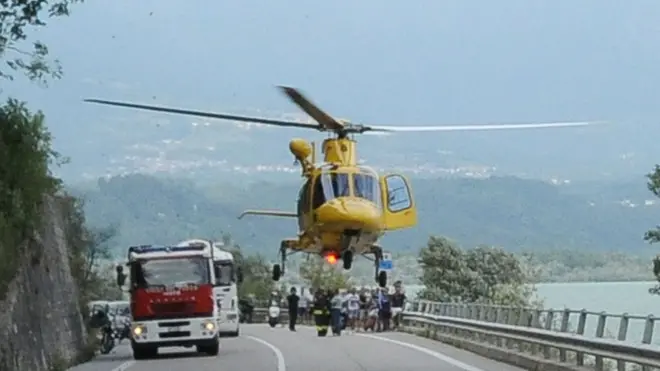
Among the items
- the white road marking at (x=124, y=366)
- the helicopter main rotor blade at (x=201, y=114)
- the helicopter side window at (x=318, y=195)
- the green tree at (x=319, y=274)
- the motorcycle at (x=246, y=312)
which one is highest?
the green tree at (x=319, y=274)

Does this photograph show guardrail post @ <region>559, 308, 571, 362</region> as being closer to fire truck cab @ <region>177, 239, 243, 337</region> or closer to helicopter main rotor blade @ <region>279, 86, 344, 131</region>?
helicopter main rotor blade @ <region>279, 86, 344, 131</region>

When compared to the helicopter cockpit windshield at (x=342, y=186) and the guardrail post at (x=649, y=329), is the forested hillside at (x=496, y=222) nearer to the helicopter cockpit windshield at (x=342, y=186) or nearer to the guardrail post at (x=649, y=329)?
the helicopter cockpit windshield at (x=342, y=186)

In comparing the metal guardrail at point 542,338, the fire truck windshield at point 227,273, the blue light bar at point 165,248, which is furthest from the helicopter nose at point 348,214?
the fire truck windshield at point 227,273

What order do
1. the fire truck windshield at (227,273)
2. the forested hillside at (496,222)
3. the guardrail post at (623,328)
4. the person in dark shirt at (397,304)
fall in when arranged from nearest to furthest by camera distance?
the guardrail post at (623,328)
the person in dark shirt at (397,304)
the fire truck windshield at (227,273)
the forested hillside at (496,222)

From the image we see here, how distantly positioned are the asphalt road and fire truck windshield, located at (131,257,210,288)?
1744 mm

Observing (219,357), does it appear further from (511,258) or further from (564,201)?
(564,201)

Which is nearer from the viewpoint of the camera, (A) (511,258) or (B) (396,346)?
(B) (396,346)

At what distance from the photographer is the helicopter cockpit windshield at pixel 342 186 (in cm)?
3494

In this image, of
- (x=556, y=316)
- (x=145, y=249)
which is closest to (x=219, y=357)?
(x=145, y=249)

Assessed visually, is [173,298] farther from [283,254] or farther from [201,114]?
[283,254]

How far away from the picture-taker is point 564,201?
198500mm

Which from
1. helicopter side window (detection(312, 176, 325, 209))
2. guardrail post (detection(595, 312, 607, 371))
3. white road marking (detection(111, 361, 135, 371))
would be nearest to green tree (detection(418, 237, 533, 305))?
helicopter side window (detection(312, 176, 325, 209))

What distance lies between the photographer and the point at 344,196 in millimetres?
34750

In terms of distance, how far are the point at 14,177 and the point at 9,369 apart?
23.6 feet
